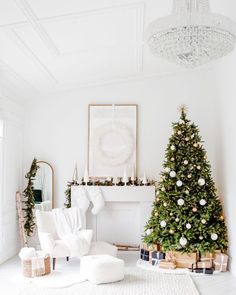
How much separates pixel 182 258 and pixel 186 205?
2.60ft

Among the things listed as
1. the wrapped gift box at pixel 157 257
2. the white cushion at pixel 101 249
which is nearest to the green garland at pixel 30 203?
the white cushion at pixel 101 249

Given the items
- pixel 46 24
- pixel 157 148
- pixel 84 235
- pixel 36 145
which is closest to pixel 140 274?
pixel 84 235

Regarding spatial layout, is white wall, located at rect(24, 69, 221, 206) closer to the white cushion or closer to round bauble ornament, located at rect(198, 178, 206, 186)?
round bauble ornament, located at rect(198, 178, 206, 186)

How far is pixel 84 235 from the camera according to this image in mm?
6098

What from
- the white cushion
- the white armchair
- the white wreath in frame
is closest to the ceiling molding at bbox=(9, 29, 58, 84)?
the white wreath in frame

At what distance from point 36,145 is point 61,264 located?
2.31 metres

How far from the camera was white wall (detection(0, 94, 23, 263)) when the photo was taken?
21.1ft

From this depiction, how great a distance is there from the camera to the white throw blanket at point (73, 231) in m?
5.84

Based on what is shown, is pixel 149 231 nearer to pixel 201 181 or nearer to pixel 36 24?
pixel 201 181

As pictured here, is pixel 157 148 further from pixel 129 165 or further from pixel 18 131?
pixel 18 131

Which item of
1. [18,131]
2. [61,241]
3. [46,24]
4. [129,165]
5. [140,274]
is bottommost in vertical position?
[140,274]

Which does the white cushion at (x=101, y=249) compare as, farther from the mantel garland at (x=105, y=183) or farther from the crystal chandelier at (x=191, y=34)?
the crystal chandelier at (x=191, y=34)

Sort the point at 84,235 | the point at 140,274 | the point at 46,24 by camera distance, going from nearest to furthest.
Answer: the point at 46,24 → the point at 140,274 → the point at 84,235

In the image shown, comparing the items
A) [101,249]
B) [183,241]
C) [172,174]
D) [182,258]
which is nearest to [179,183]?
[172,174]
